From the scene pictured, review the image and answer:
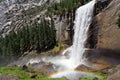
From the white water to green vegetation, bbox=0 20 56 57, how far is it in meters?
17.2

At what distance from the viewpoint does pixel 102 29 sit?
71.9 metres

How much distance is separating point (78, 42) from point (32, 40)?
3363 cm

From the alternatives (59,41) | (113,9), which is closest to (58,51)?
(59,41)

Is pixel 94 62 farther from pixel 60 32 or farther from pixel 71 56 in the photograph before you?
pixel 60 32

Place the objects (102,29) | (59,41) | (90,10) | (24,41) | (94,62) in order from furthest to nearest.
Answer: (24,41)
(59,41)
(90,10)
(102,29)
(94,62)

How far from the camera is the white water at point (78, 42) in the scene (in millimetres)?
76713

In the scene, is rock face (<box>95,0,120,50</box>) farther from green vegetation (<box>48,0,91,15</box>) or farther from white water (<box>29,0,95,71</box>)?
green vegetation (<box>48,0,91,15</box>)

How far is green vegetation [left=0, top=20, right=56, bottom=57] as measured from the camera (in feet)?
353

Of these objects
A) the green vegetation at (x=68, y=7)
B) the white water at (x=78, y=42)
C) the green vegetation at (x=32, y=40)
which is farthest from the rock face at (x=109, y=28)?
the green vegetation at (x=32, y=40)

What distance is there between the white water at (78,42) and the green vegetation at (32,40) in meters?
17.2

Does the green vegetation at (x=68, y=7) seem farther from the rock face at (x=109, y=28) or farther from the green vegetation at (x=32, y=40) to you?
the rock face at (x=109, y=28)

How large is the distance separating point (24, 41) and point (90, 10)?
41512mm

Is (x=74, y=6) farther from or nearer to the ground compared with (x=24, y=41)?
farther from the ground

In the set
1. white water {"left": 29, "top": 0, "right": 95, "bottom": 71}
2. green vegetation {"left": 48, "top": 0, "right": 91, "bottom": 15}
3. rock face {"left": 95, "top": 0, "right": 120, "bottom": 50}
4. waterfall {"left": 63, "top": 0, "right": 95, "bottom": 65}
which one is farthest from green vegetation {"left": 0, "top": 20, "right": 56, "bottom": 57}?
rock face {"left": 95, "top": 0, "right": 120, "bottom": 50}
